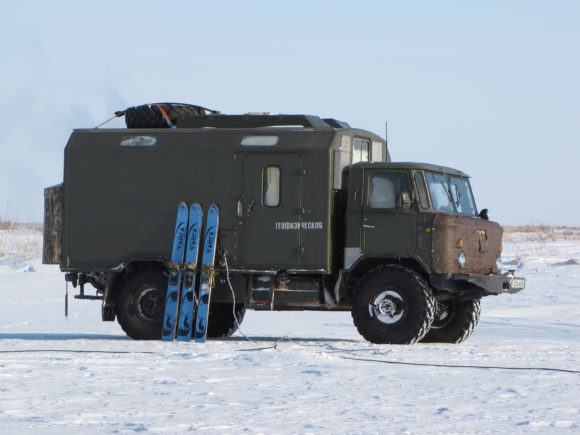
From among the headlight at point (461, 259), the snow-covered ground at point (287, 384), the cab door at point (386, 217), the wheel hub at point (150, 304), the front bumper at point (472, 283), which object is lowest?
the snow-covered ground at point (287, 384)

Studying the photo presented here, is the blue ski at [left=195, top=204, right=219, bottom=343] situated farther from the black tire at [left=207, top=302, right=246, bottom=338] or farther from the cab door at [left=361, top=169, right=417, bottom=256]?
the cab door at [left=361, top=169, right=417, bottom=256]

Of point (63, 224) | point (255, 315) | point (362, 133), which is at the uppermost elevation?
point (362, 133)

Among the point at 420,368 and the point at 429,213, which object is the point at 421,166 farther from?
the point at 420,368

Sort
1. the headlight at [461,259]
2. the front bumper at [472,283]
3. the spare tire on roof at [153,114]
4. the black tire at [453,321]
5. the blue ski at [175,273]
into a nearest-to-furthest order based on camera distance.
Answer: the front bumper at [472,283] → the headlight at [461,259] → the blue ski at [175,273] → the black tire at [453,321] → the spare tire on roof at [153,114]

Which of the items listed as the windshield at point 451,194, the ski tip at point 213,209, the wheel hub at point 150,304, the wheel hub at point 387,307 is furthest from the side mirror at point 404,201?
the wheel hub at point 150,304

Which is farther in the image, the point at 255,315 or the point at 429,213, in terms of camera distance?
the point at 255,315

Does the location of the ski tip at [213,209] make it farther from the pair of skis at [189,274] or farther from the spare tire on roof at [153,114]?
the spare tire on roof at [153,114]

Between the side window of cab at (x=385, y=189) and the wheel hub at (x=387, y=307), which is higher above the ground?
the side window of cab at (x=385, y=189)

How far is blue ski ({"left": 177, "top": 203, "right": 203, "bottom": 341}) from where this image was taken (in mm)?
14531

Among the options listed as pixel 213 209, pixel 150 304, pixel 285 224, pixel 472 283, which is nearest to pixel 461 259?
pixel 472 283

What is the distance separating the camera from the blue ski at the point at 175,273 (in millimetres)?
14617

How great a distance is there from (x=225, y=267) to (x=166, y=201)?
1324 millimetres

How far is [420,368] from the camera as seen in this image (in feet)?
36.7

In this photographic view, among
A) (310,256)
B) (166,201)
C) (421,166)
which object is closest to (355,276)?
(310,256)
